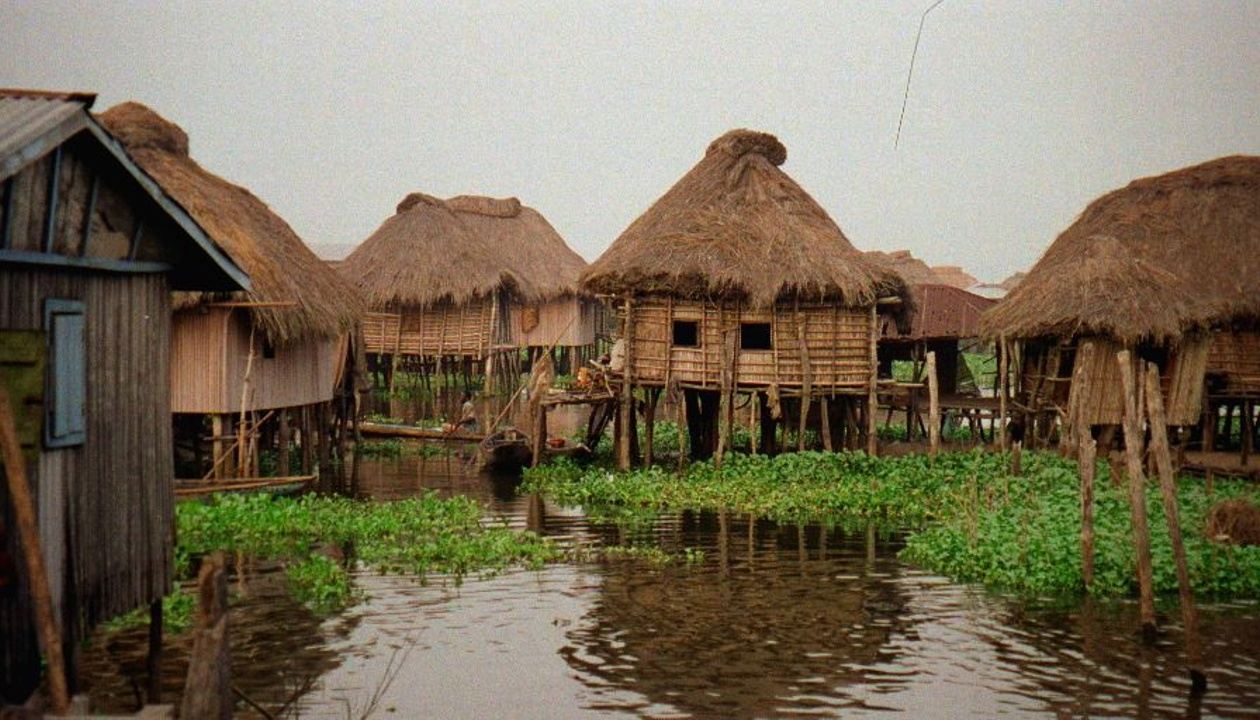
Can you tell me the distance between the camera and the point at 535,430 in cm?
2359

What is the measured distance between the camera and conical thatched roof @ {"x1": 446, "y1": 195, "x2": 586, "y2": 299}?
42031mm

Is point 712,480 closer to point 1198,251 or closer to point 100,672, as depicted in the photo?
point 1198,251

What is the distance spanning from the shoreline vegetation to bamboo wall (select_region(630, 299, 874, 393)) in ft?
5.08

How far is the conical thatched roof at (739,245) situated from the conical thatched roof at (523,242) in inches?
653

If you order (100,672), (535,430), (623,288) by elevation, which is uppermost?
(623,288)

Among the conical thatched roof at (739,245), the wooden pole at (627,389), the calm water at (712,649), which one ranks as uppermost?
the conical thatched roof at (739,245)

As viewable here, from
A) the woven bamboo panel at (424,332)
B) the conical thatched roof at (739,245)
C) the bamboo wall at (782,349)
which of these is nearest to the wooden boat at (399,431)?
the conical thatched roof at (739,245)

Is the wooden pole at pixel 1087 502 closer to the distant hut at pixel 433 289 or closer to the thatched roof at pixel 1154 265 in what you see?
the thatched roof at pixel 1154 265

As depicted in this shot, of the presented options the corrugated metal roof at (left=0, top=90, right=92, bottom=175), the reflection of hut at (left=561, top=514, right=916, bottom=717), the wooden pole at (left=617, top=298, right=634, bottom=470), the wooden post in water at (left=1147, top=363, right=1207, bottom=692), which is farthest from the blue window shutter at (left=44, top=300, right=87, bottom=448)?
the wooden pole at (left=617, top=298, right=634, bottom=470)

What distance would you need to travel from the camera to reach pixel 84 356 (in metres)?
8.70

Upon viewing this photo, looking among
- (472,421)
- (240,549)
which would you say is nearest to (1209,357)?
(472,421)

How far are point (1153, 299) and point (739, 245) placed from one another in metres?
6.84

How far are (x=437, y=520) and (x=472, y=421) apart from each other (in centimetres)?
1002

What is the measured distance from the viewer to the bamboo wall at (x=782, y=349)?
23188 mm
